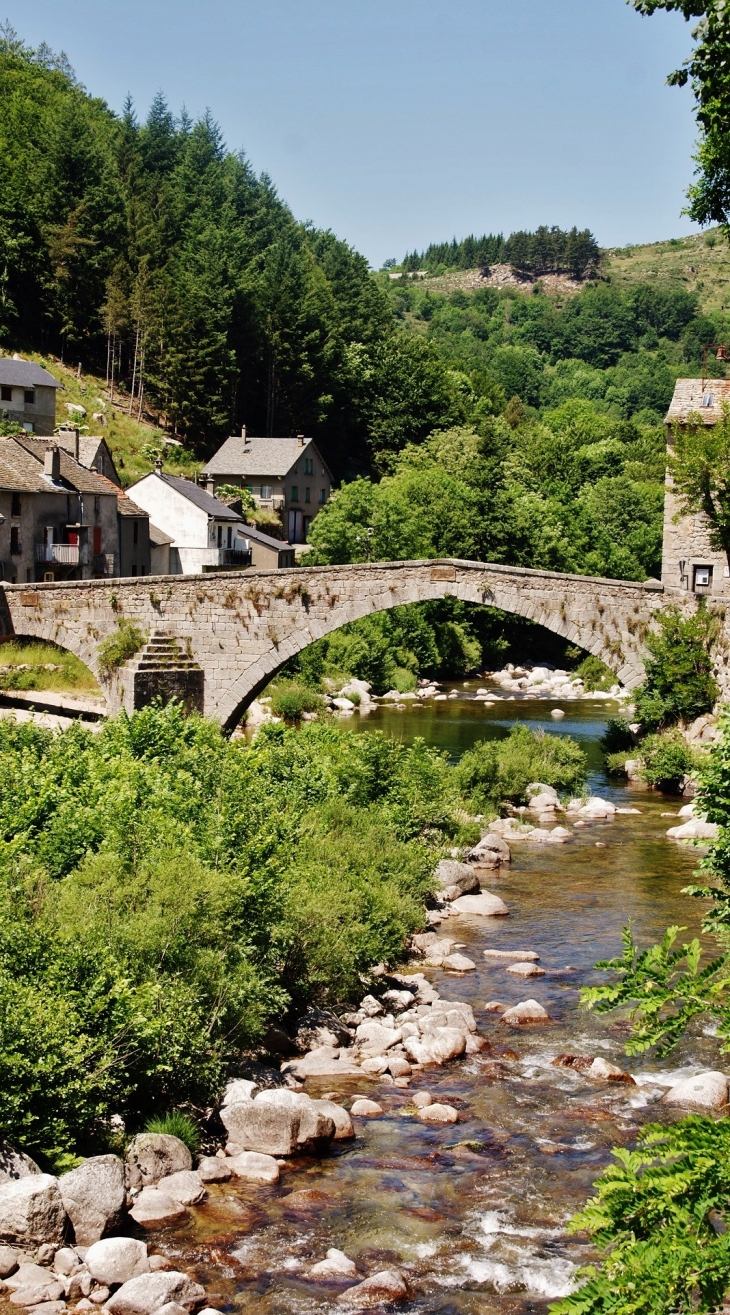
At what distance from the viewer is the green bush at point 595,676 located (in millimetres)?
47188

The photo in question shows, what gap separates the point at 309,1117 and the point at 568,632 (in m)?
19.0

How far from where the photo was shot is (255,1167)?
37.0ft

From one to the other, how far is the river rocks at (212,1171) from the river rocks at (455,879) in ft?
31.6

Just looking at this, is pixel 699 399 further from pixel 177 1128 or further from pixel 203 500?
pixel 177 1128

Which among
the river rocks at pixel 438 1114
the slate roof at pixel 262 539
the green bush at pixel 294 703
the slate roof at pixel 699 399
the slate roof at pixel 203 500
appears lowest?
the river rocks at pixel 438 1114

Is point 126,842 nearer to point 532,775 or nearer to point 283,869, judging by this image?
point 283,869

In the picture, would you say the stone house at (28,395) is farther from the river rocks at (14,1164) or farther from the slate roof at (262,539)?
the river rocks at (14,1164)

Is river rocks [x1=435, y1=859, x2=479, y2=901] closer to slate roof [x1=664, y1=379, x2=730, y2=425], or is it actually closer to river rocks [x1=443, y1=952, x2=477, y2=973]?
river rocks [x1=443, y1=952, x2=477, y2=973]

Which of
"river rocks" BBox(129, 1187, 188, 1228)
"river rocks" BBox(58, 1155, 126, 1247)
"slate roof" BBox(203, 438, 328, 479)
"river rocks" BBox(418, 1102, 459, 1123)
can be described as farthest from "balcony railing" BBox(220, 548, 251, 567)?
"river rocks" BBox(58, 1155, 126, 1247)

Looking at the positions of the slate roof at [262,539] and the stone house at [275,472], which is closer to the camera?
the slate roof at [262,539]

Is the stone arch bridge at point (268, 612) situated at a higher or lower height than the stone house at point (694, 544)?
lower

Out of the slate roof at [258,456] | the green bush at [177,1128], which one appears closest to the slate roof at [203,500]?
the slate roof at [258,456]

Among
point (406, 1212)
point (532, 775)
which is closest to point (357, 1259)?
point (406, 1212)

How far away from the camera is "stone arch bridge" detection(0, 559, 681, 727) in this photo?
29.5 m
